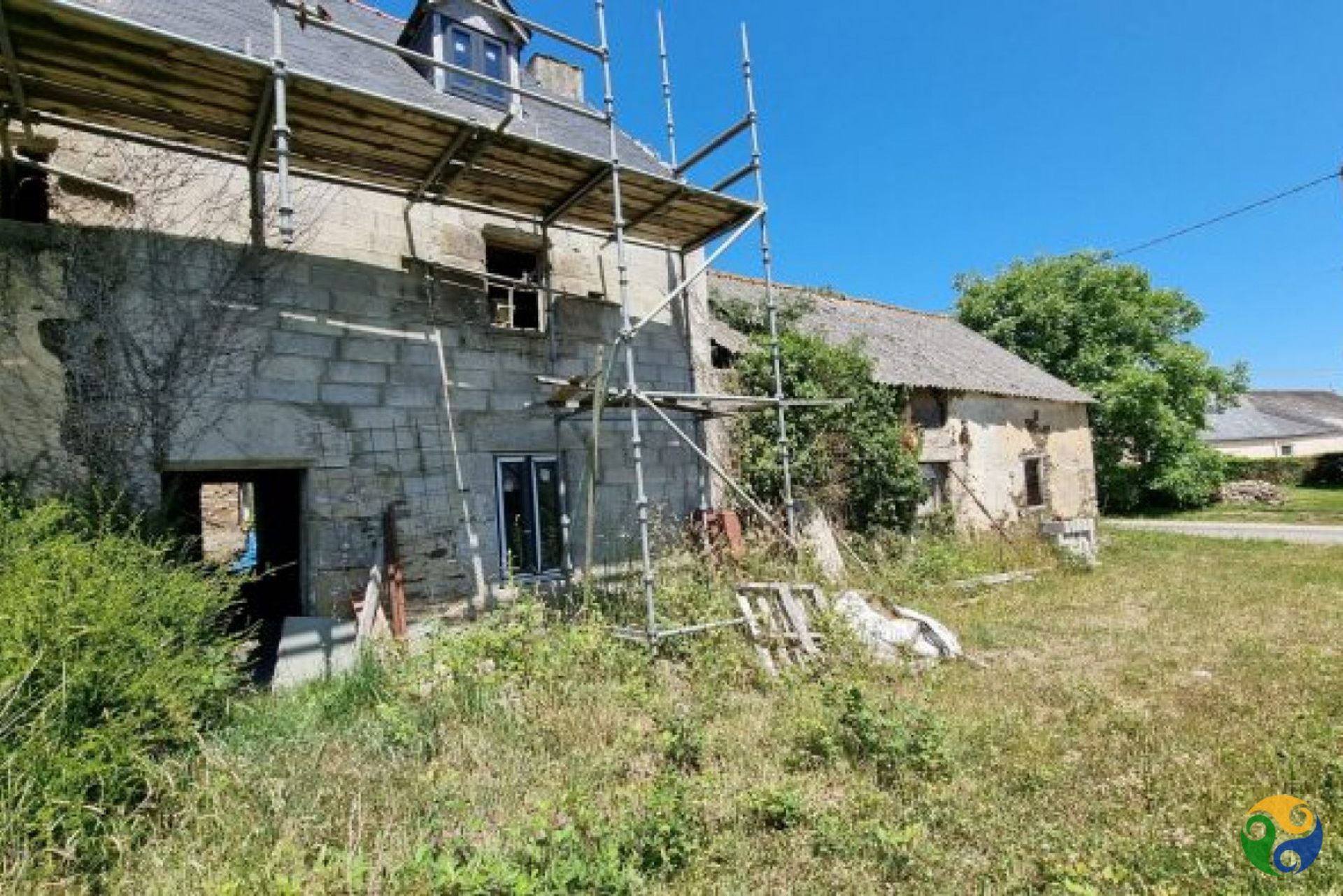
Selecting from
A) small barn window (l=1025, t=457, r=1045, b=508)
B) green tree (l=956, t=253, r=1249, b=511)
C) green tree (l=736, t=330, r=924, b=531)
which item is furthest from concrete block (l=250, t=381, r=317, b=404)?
green tree (l=956, t=253, r=1249, b=511)

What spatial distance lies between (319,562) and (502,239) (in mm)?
4115

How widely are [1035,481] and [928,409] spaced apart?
176 inches

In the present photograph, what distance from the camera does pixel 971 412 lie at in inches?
552

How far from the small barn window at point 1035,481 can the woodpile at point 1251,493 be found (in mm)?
13082

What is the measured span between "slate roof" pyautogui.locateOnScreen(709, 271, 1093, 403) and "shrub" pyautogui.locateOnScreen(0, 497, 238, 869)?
31.7 feet

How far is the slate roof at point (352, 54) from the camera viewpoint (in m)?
6.00

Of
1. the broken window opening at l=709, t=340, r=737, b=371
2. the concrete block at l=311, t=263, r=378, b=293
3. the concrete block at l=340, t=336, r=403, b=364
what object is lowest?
the concrete block at l=340, t=336, r=403, b=364

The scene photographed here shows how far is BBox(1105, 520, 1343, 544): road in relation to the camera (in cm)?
1411

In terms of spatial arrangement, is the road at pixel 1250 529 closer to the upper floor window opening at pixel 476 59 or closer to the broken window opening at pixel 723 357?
the broken window opening at pixel 723 357

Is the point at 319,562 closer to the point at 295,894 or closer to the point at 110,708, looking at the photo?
the point at 110,708

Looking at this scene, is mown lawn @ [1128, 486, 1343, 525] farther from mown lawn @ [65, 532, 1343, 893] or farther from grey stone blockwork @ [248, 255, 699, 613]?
grey stone blockwork @ [248, 255, 699, 613]

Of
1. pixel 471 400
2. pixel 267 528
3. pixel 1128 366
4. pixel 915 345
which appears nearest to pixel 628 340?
pixel 471 400

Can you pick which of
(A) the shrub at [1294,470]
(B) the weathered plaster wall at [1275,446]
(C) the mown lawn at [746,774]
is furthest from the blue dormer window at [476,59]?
(B) the weathered plaster wall at [1275,446]

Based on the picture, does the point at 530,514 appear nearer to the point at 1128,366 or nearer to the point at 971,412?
the point at 971,412
